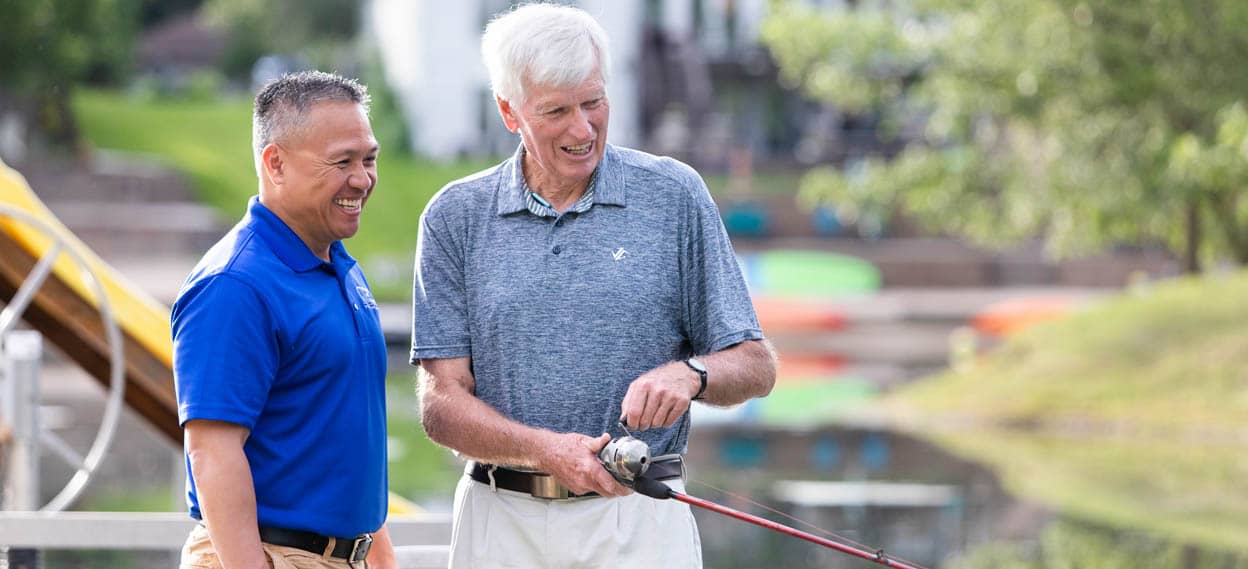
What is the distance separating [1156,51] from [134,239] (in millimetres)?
20882

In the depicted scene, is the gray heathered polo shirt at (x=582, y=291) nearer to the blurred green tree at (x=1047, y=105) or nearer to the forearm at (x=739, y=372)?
the forearm at (x=739, y=372)

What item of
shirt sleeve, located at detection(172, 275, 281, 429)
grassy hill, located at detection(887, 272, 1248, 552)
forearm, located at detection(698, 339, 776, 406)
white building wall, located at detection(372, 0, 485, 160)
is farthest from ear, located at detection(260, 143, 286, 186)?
white building wall, located at detection(372, 0, 485, 160)

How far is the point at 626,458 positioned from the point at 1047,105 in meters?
14.9

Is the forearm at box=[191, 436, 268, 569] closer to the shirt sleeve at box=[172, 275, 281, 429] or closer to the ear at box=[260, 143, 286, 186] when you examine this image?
the shirt sleeve at box=[172, 275, 281, 429]

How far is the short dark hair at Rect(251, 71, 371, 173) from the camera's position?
3025 millimetres

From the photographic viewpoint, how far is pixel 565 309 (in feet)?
10.3

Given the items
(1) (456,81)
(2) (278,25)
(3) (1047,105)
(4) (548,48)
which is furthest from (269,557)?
(2) (278,25)

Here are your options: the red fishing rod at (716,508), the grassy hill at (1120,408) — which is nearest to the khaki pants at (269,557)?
the red fishing rod at (716,508)

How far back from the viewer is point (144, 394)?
6.90 metres

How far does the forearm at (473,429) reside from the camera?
3.07 meters

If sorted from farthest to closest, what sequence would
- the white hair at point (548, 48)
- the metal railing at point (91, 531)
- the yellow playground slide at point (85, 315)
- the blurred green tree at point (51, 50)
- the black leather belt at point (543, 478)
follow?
the blurred green tree at point (51, 50)
the yellow playground slide at point (85, 315)
the metal railing at point (91, 531)
the black leather belt at point (543, 478)
the white hair at point (548, 48)

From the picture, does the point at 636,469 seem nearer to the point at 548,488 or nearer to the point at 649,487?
the point at 649,487

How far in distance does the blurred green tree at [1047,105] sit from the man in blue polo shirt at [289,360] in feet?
40.9

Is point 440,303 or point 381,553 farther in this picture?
point 381,553
